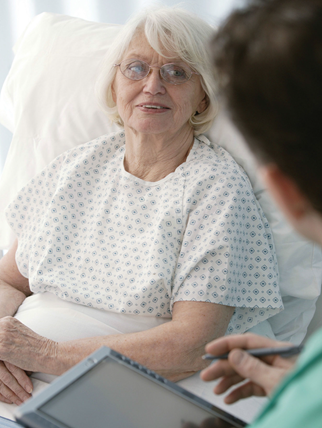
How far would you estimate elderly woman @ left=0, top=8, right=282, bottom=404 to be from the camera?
1152 millimetres

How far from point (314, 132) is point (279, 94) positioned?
0.05 meters

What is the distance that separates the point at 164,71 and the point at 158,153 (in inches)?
9.9

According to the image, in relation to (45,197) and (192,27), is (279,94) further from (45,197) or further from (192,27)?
(45,197)

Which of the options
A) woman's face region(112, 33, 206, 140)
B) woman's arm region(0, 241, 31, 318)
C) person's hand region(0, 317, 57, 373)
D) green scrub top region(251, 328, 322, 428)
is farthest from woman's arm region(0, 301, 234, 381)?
green scrub top region(251, 328, 322, 428)

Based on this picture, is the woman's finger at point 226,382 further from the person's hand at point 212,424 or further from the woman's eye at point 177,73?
the woman's eye at point 177,73

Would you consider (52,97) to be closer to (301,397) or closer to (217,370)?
(217,370)

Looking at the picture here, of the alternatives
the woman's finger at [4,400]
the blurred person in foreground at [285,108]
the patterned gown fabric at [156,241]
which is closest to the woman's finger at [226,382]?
the blurred person in foreground at [285,108]

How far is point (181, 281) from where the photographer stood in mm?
1189

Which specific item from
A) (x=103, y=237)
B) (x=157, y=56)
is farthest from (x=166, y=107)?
A: (x=103, y=237)

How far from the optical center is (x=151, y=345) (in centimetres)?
112

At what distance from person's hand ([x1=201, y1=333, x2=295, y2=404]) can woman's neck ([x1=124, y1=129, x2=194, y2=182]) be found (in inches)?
32.8

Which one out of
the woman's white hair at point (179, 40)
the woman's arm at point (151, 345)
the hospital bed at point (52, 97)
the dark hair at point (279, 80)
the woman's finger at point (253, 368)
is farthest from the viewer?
the hospital bed at point (52, 97)

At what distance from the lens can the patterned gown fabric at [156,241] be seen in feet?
3.93

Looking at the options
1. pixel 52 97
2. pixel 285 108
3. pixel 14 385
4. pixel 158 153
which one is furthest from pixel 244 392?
pixel 52 97
